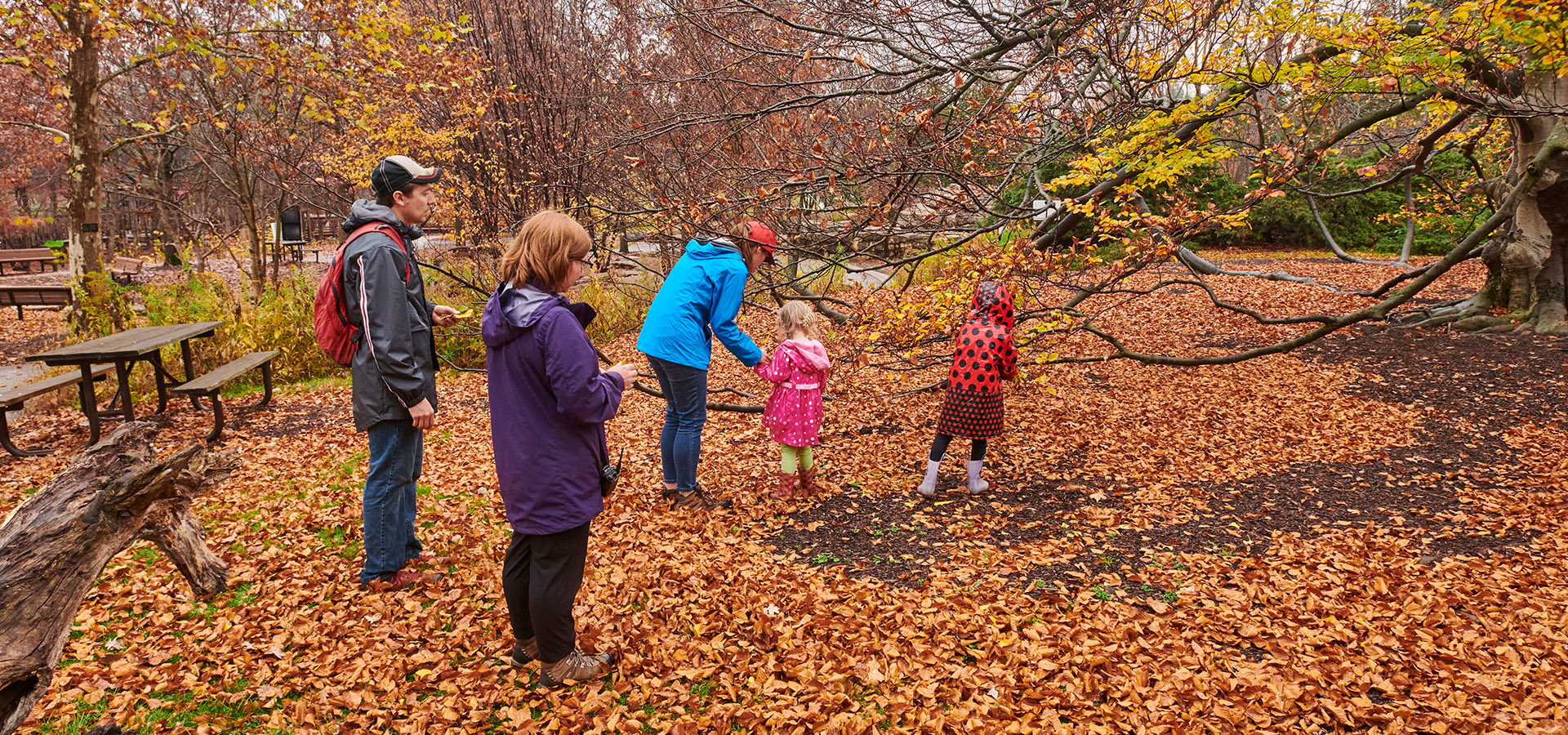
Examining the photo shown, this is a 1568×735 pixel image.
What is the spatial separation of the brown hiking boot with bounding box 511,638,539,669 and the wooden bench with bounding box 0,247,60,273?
18.3 m

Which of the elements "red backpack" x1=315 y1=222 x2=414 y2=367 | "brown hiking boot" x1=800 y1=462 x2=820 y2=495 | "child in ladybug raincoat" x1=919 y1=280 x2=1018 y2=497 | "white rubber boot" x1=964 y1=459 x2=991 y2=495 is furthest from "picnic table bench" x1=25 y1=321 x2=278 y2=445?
"white rubber boot" x1=964 y1=459 x2=991 y2=495

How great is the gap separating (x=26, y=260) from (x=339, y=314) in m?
18.5

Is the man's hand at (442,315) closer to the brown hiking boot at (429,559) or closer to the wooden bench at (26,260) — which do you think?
the brown hiking boot at (429,559)

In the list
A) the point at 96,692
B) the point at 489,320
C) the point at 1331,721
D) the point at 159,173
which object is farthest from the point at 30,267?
the point at 1331,721

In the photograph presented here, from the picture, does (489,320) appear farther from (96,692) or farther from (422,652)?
(96,692)

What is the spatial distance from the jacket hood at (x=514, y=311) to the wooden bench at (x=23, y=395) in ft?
16.1

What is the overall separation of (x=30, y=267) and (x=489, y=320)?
20336 mm

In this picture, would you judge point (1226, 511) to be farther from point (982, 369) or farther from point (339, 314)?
point (339, 314)

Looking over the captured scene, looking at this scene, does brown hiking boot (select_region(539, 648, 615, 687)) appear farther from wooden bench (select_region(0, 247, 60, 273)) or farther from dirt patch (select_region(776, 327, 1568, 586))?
wooden bench (select_region(0, 247, 60, 273))

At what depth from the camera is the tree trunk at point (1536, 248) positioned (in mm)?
7340

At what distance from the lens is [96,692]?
2.66 m

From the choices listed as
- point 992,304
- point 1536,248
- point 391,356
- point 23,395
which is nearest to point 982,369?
point 992,304

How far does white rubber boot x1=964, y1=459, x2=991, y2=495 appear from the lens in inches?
184

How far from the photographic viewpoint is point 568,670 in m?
2.76
